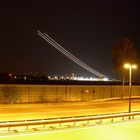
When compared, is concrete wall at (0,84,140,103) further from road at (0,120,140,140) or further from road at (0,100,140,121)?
road at (0,120,140,140)

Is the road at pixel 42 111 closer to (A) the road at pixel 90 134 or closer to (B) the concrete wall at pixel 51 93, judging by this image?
(B) the concrete wall at pixel 51 93

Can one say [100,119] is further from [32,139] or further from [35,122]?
[32,139]

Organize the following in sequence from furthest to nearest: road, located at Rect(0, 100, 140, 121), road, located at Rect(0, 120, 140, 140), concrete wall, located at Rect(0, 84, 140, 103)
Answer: concrete wall, located at Rect(0, 84, 140, 103), road, located at Rect(0, 100, 140, 121), road, located at Rect(0, 120, 140, 140)

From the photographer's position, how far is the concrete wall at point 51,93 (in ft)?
180

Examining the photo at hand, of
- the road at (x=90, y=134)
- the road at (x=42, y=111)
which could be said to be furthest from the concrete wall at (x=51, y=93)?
the road at (x=90, y=134)

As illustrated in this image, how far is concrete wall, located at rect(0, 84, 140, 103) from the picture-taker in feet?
180

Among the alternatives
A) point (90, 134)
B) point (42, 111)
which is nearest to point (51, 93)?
point (42, 111)

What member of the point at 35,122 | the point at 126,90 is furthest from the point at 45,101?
the point at 35,122

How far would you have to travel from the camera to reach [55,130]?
23.7 m

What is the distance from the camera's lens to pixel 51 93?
60031 millimetres

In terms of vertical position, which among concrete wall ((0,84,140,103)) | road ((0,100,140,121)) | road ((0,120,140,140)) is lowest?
road ((0,100,140,121))

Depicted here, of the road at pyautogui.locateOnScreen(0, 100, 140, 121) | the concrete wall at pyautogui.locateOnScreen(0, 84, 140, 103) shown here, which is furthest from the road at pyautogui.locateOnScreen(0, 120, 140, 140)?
the concrete wall at pyautogui.locateOnScreen(0, 84, 140, 103)

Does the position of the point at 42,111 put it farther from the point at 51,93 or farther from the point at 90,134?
the point at 90,134

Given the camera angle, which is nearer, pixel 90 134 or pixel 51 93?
pixel 90 134
